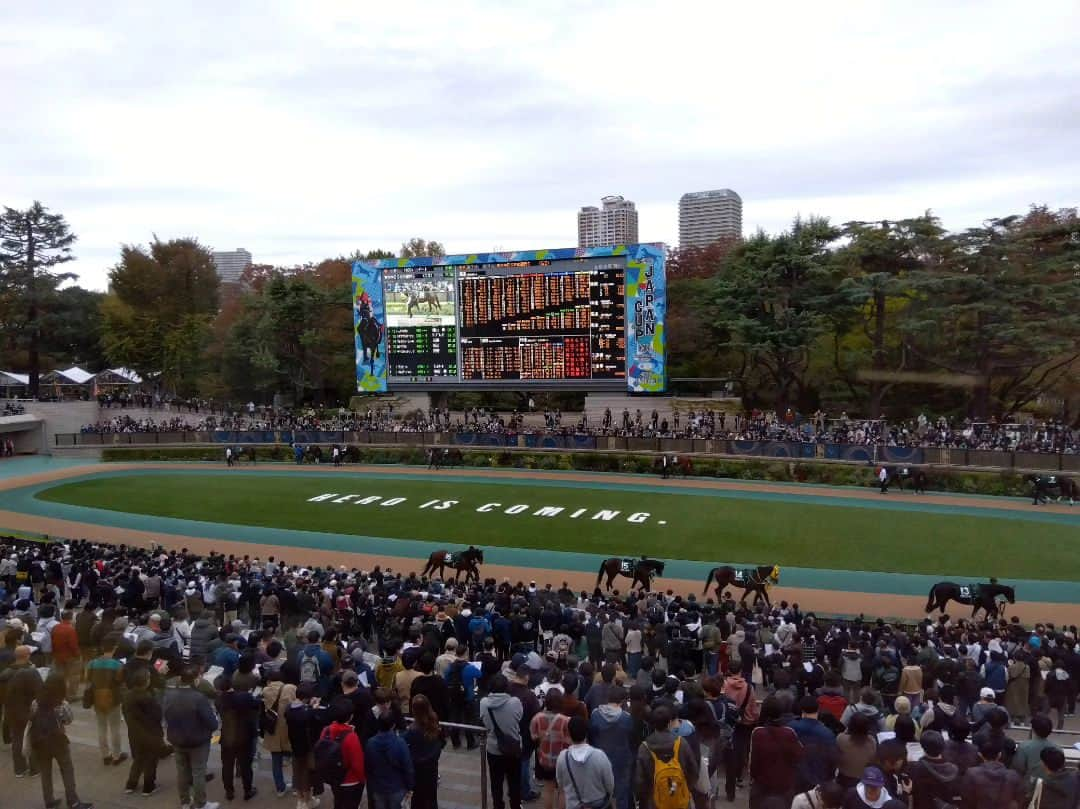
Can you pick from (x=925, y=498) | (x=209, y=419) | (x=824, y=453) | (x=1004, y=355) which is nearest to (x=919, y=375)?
(x=1004, y=355)

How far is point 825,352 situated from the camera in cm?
5347

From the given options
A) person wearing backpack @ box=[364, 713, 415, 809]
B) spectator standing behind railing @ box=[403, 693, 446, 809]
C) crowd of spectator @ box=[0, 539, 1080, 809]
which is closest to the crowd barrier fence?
crowd of spectator @ box=[0, 539, 1080, 809]

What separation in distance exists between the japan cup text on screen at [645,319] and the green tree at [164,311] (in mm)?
38631

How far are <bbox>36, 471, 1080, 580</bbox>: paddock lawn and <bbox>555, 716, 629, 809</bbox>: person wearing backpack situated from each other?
18887 millimetres

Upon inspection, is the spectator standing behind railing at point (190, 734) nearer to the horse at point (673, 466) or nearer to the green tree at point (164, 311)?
the horse at point (673, 466)

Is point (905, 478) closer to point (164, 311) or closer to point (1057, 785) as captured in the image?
point (1057, 785)

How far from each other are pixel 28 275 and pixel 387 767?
67584 millimetres

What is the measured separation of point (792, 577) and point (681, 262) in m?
49.9

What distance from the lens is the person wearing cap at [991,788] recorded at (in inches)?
251

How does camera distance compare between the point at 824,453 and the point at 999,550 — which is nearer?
the point at 999,550

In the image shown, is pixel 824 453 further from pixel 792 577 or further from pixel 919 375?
pixel 792 577

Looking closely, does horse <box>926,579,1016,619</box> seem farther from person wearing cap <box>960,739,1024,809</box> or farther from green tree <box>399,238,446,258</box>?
green tree <box>399,238,446,258</box>

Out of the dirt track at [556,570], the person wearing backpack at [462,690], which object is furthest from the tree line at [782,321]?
the person wearing backpack at [462,690]

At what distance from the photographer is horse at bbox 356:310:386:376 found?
48688 mm
